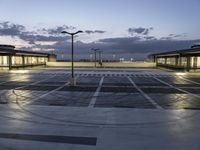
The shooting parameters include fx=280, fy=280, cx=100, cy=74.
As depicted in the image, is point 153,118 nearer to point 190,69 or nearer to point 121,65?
point 190,69

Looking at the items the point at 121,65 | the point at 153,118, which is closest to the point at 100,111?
the point at 153,118

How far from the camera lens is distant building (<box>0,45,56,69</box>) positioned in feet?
233

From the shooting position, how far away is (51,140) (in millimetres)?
11570

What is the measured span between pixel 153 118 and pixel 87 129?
4.41 m

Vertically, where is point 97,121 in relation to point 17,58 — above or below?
below

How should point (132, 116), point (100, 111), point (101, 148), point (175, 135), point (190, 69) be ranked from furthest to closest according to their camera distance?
point (190, 69) < point (100, 111) < point (132, 116) < point (175, 135) < point (101, 148)

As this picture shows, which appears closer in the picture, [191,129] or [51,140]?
[51,140]

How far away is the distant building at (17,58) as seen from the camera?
70938 mm

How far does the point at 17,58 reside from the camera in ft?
287

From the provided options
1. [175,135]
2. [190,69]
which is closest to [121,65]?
[190,69]

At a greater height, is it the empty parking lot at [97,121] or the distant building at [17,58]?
the distant building at [17,58]

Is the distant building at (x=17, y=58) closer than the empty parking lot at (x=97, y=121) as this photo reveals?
No

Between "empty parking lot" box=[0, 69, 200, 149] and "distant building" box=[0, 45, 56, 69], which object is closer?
"empty parking lot" box=[0, 69, 200, 149]

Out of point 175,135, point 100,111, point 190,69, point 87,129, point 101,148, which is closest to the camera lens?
point 101,148
